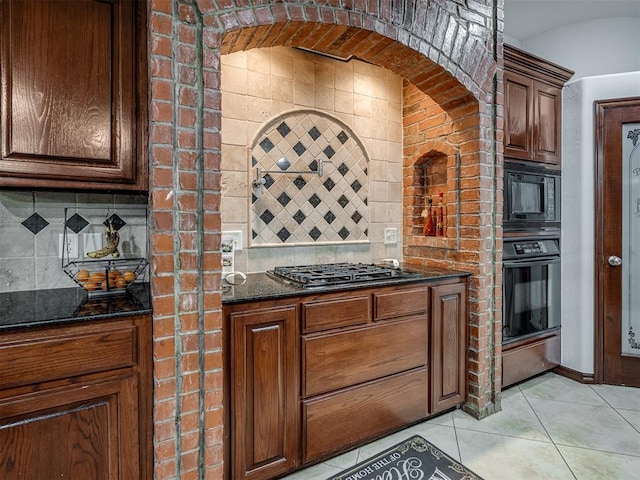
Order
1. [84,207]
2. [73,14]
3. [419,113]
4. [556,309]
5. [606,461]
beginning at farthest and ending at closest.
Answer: [556,309] → [419,113] → [606,461] → [84,207] → [73,14]

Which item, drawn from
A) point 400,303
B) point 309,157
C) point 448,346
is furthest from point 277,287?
point 448,346

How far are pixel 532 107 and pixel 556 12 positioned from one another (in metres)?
1.19

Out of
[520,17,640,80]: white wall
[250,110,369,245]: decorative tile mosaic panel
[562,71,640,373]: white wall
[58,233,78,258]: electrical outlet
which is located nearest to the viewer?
[58,233,78,258]: electrical outlet

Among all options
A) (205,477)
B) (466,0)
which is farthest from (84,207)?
(466,0)

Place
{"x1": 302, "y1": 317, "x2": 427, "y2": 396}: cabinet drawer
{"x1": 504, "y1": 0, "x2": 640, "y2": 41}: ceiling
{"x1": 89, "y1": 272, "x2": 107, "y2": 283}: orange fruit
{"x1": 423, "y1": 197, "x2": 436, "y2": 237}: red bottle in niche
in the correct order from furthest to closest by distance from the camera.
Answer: {"x1": 504, "y1": 0, "x2": 640, "y2": 41}: ceiling, {"x1": 423, "y1": 197, "x2": 436, "y2": 237}: red bottle in niche, {"x1": 302, "y1": 317, "x2": 427, "y2": 396}: cabinet drawer, {"x1": 89, "y1": 272, "x2": 107, "y2": 283}: orange fruit

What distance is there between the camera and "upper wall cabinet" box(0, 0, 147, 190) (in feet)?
4.41

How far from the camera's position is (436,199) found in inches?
111

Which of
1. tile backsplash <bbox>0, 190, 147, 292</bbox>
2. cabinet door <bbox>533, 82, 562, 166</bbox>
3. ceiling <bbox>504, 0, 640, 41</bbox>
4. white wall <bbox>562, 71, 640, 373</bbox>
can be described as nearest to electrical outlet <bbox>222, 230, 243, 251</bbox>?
tile backsplash <bbox>0, 190, 147, 292</bbox>

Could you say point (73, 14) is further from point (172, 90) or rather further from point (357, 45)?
point (357, 45)

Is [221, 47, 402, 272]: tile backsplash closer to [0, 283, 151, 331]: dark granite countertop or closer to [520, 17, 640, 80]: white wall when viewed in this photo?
[0, 283, 151, 331]: dark granite countertop

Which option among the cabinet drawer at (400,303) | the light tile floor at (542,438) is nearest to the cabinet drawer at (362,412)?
the light tile floor at (542,438)

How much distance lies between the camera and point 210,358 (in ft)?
5.03

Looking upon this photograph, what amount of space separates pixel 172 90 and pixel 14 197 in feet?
3.02

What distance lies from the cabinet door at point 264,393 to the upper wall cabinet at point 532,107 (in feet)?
6.92
